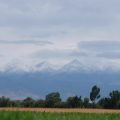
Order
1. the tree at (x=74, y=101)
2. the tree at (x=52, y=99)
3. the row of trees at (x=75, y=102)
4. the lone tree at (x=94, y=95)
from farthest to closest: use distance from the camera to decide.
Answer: the lone tree at (x=94, y=95) → the tree at (x=52, y=99) → the tree at (x=74, y=101) → the row of trees at (x=75, y=102)

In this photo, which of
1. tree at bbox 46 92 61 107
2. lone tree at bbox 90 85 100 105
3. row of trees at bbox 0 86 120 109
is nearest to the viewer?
row of trees at bbox 0 86 120 109

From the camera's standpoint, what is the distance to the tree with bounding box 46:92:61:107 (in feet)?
158

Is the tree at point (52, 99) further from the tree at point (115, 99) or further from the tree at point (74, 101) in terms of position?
the tree at point (115, 99)

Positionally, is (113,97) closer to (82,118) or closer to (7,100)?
(7,100)

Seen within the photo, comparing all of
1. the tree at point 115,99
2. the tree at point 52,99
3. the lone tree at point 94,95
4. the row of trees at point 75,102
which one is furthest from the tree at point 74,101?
the lone tree at point 94,95

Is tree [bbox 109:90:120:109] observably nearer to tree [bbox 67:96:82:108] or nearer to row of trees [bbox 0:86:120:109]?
row of trees [bbox 0:86:120:109]

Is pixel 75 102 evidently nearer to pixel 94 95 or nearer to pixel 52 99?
pixel 52 99

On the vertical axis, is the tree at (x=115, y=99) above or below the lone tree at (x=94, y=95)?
below

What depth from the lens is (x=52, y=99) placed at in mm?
50406

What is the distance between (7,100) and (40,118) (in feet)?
73.0

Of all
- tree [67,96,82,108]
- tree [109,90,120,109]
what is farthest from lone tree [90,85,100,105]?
tree [109,90,120,109]

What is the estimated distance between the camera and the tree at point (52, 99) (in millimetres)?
48094

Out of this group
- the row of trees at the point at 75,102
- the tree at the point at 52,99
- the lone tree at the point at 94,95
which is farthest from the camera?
the lone tree at the point at 94,95

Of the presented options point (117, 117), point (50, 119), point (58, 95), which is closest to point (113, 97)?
point (58, 95)
